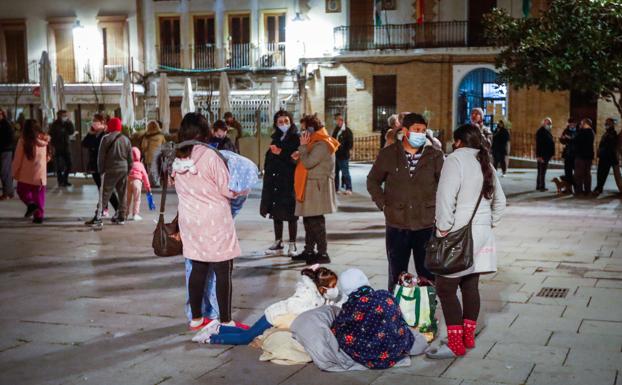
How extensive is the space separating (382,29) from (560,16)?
571 inches

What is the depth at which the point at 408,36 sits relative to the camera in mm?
29828

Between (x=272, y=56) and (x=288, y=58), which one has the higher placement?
(x=272, y=56)

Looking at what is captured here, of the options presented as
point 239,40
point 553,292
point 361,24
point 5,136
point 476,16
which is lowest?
point 553,292

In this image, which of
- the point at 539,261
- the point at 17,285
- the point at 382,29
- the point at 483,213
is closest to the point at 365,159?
the point at 382,29

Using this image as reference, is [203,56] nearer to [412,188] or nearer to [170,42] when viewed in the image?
[170,42]

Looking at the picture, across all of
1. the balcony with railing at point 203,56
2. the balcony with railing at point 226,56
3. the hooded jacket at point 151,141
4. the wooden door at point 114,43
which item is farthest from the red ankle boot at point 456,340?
the wooden door at point 114,43

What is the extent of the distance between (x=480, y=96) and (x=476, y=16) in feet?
9.84

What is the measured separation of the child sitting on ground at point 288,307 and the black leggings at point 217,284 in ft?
0.58

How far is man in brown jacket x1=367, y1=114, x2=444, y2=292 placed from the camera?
6.36 m

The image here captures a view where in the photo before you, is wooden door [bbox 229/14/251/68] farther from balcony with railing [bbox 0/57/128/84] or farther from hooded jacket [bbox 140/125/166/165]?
hooded jacket [bbox 140/125/166/165]

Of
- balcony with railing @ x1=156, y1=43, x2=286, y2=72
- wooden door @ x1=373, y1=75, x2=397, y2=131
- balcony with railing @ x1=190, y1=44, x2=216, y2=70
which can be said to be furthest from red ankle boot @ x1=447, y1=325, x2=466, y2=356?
balcony with railing @ x1=190, y1=44, x2=216, y2=70

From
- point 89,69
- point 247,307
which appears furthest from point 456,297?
point 89,69

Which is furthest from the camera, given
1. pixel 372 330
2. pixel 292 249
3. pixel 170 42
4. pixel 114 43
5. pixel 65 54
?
pixel 65 54

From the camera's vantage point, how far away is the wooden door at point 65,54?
33.3m
